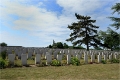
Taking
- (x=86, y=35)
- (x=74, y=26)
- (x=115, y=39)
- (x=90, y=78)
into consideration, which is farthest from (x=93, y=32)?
(x=90, y=78)

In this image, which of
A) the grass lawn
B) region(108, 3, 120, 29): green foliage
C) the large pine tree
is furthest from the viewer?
the large pine tree

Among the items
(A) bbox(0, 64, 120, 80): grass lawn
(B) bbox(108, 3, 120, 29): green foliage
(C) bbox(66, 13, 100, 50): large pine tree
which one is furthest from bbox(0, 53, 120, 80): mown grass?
(C) bbox(66, 13, 100, 50): large pine tree

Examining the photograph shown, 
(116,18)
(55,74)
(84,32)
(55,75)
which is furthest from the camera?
(84,32)

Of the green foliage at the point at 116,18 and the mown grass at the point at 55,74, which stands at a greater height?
the green foliage at the point at 116,18

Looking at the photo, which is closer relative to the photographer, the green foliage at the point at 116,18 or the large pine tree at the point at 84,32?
the green foliage at the point at 116,18

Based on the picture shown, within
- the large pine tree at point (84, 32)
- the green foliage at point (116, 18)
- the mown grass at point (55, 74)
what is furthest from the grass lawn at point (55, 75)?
the large pine tree at point (84, 32)

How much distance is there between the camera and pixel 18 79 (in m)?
6.79

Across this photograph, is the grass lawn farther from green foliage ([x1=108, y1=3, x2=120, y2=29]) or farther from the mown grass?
green foliage ([x1=108, y1=3, x2=120, y2=29])

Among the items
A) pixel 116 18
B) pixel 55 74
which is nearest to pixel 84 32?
pixel 116 18

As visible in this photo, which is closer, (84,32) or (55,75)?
(55,75)

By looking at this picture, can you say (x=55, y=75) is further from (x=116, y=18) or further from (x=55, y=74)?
(x=116, y=18)

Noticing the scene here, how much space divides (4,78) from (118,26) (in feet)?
53.7

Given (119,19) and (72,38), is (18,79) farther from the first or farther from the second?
(72,38)

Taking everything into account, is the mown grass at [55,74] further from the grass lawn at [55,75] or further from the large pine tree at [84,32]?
the large pine tree at [84,32]
